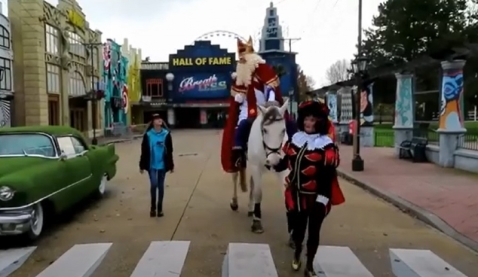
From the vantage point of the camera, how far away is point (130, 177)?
50.8 feet

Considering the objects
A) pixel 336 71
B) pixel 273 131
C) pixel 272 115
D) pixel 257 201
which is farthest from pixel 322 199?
pixel 336 71

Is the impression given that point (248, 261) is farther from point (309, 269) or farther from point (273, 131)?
point (273, 131)

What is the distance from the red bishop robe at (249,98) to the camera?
905 centimetres

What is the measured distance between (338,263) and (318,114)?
73.4 inches

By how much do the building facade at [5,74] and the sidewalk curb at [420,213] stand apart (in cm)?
2219

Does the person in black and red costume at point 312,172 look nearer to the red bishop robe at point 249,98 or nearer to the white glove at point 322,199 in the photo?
the white glove at point 322,199

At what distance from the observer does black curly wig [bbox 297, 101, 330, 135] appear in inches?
230

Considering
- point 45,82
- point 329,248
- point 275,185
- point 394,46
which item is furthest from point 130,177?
point 394,46

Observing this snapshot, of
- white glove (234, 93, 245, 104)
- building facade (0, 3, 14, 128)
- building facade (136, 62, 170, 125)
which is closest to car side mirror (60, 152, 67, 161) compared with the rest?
white glove (234, 93, 245, 104)

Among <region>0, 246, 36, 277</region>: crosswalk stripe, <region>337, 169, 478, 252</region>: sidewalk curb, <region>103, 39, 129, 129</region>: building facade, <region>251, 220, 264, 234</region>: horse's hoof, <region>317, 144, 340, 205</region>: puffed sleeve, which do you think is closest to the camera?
<region>317, 144, 340, 205</region>: puffed sleeve

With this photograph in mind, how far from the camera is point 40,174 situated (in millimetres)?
7664

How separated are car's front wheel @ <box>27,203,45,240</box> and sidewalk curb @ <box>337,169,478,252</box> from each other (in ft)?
19.8

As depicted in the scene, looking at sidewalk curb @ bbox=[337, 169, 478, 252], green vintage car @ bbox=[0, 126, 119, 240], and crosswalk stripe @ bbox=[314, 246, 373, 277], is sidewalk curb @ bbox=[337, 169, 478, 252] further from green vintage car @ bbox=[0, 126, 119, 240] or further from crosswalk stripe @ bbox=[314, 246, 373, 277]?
green vintage car @ bbox=[0, 126, 119, 240]

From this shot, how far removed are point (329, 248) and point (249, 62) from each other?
3.69 m
